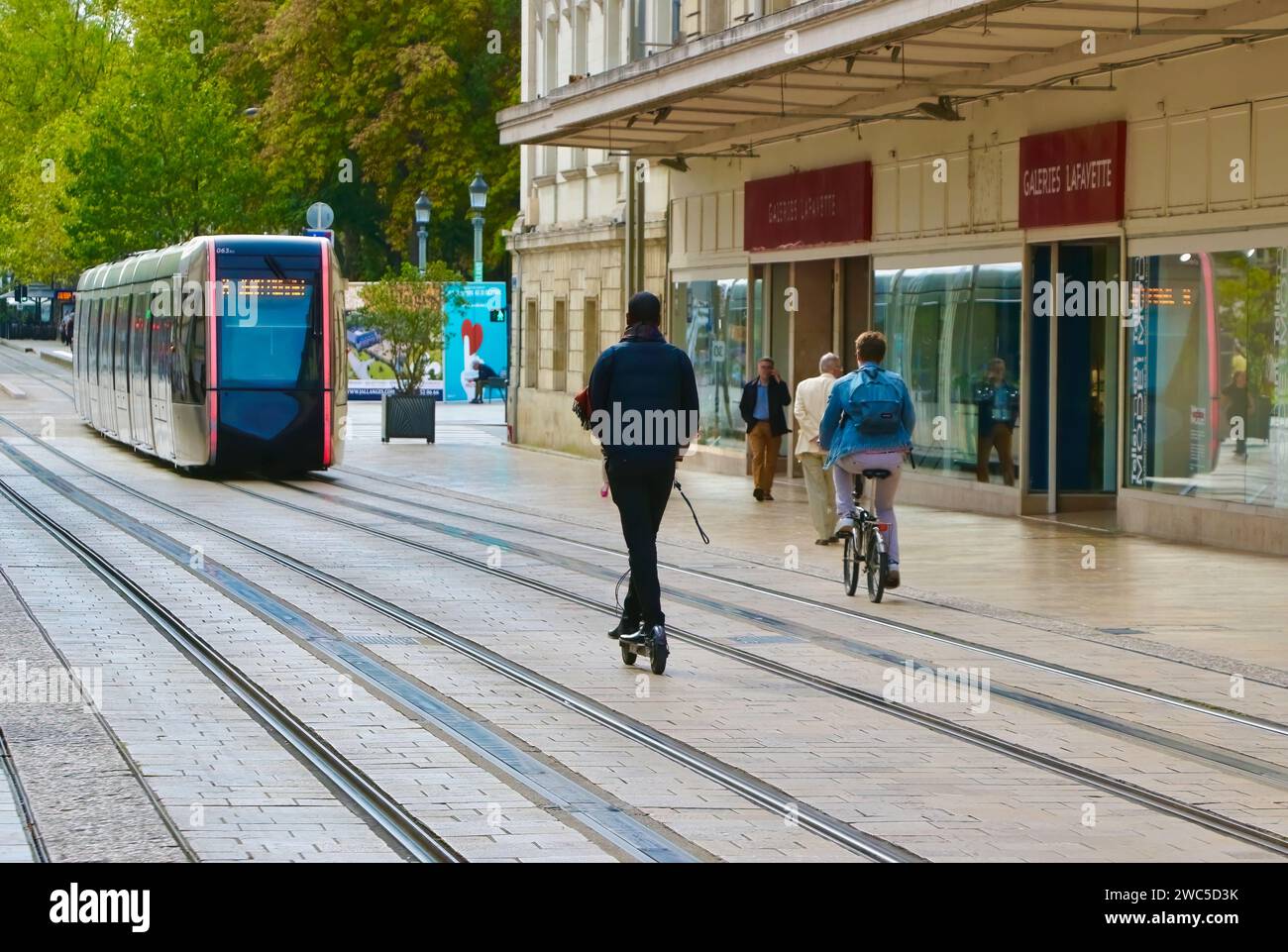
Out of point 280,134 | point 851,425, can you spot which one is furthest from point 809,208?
point 280,134

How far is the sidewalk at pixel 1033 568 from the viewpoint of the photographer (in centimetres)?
1363

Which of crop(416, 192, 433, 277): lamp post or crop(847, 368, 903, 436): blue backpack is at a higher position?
crop(416, 192, 433, 277): lamp post

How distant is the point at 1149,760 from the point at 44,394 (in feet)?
174

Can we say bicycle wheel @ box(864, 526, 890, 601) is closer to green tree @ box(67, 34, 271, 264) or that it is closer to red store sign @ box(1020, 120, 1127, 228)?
red store sign @ box(1020, 120, 1127, 228)

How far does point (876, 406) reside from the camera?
14.8 metres

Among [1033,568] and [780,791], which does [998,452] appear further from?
[780,791]

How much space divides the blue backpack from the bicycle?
282 mm

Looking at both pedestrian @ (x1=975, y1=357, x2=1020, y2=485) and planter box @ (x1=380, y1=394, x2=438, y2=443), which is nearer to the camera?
pedestrian @ (x1=975, y1=357, x2=1020, y2=485)

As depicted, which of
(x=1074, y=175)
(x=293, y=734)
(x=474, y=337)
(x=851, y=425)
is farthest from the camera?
(x=474, y=337)

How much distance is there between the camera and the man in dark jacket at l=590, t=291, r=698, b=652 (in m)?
11.2

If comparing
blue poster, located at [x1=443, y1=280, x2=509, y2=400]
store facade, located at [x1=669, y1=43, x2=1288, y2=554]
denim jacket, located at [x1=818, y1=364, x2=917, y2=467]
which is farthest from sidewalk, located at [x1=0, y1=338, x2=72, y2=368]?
denim jacket, located at [x1=818, y1=364, x2=917, y2=467]

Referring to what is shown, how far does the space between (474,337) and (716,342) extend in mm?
23353
